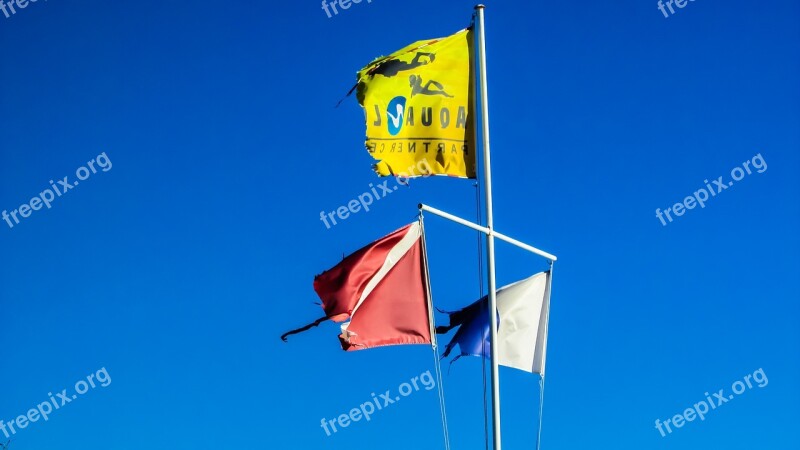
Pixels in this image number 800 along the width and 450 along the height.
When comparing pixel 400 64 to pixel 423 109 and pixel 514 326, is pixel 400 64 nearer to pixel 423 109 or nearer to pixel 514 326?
pixel 423 109

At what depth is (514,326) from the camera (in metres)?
17.0

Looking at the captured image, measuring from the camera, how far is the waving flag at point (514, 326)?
667 inches

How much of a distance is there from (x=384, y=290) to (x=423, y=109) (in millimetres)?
3041

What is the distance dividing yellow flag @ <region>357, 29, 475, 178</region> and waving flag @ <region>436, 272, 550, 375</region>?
2.53 meters

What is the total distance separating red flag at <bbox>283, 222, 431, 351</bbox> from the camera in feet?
52.0

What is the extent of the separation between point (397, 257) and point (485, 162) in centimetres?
211

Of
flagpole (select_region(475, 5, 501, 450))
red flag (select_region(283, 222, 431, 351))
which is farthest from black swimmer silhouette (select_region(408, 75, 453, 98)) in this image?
red flag (select_region(283, 222, 431, 351))

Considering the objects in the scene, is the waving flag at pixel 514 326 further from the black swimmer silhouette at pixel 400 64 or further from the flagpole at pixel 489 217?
the black swimmer silhouette at pixel 400 64

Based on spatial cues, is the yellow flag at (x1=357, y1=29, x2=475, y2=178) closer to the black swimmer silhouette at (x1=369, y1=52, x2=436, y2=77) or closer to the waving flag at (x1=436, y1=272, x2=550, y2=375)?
the black swimmer silhouette at (x1=369, y1=52, x2=436, y2=77)

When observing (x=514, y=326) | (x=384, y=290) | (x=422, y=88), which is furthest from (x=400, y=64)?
(x=514, y=326)

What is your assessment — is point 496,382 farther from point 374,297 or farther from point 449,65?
point 449,65

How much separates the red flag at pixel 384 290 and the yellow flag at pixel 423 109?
114 cm

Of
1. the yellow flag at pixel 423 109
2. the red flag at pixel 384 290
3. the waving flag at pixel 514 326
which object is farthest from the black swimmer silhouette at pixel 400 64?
the waving flag at pixel 514 326

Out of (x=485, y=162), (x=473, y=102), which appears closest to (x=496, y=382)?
(x=485, y=162)
